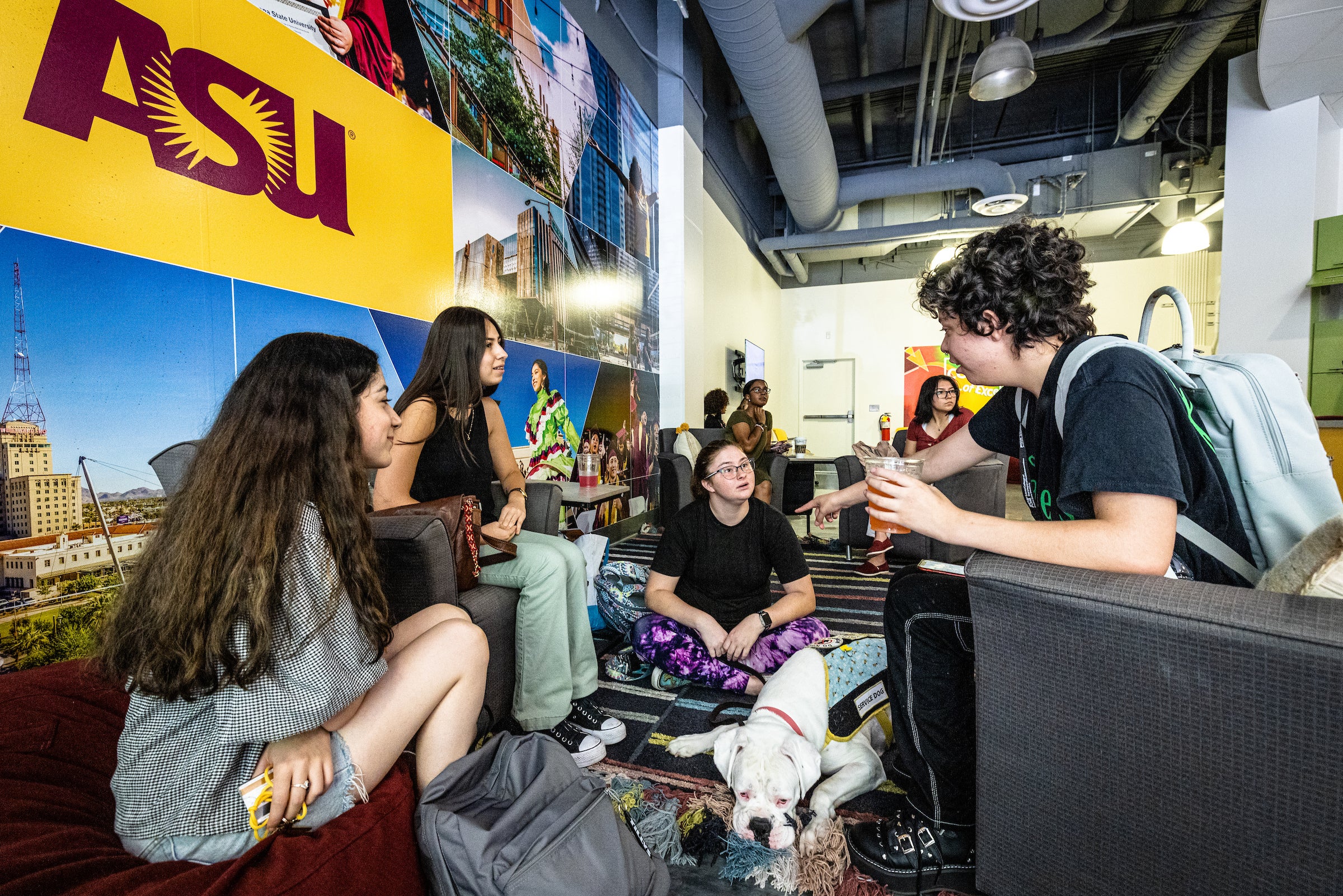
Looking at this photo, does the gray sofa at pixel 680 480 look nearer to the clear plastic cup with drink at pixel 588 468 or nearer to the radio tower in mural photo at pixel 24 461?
the clear plastic cup with drink at pixel 588 468

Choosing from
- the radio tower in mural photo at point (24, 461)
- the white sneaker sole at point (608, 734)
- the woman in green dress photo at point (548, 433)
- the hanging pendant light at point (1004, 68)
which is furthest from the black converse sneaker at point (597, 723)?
the hanging pendant light at point (1004, 68)

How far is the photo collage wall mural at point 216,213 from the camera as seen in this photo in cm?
149

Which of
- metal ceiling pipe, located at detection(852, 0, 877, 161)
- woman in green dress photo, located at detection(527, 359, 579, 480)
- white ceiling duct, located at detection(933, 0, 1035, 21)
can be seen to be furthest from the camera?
metal ceiling pipe, located at detection(852, 0, 877, 161)

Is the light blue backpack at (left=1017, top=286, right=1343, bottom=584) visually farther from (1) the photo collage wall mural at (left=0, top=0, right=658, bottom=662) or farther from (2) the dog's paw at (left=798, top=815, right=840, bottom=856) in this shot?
(1) the photo collage wall mural at (left=0, top=0, right=658, bottom=662)

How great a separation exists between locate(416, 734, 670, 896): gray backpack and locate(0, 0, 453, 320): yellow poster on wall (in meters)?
1.78

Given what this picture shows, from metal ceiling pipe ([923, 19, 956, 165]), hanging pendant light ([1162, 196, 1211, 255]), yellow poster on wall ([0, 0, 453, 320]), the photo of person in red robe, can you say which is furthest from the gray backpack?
hanging pendant light ([1162, 196, 1211, 255])

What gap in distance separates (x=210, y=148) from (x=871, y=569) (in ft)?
13.1

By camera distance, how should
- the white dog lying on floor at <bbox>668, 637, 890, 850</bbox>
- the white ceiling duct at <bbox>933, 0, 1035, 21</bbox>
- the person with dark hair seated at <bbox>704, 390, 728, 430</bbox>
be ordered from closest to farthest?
the white dog lying on floor at <bbox>668, 637, 890, 850</bbox>
the white ceiling duct at <bbox>933, 0, 1035, 21</bbox>
the person with dark hair seated at <bbox>704, 390, 728, 430</bbox>

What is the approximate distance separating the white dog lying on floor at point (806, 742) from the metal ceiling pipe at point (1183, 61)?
22.6 ft

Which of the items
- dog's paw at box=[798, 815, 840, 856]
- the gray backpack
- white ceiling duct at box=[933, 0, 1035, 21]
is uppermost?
white ceiling duct at box=[933, 0, 1035, 21]

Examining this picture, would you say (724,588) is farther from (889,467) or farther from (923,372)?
(923,372)

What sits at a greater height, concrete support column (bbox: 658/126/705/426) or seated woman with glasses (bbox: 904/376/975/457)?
concrete support column (bbox: 658/126/705/426)

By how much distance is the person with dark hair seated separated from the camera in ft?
20.4

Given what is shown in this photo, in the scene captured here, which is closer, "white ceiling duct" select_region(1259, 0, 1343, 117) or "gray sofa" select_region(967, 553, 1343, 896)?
"gray sofa" select_region(967, 553, 1343, 896)
